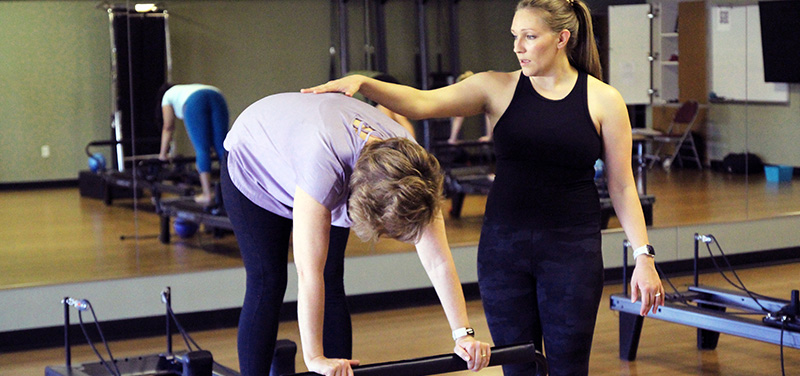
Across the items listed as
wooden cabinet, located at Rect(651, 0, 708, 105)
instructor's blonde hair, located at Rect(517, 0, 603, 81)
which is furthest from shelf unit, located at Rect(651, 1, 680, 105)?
instructor's blonde hair, located at Rect(517, 0, 603, 81)

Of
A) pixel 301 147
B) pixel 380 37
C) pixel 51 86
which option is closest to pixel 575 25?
pixel 301 147

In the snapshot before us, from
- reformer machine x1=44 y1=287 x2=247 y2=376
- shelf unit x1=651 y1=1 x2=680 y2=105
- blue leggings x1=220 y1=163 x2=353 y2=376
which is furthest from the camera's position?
shelf unit x1=651 y1=1 x2=680 y2=105

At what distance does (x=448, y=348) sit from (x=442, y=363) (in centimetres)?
234

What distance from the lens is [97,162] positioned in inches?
185

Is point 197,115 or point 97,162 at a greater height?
point 197,115

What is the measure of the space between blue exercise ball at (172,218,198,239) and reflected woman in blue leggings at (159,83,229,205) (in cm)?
44

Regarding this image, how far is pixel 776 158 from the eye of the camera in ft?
20.0

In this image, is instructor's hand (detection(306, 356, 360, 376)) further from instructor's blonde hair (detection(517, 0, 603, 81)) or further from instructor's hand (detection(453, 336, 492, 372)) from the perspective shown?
instructor's blonde hair (detection(517, 0, 603, 81))

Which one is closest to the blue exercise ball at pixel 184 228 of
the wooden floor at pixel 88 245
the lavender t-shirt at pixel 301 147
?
the wooden floor at pixel 88 245

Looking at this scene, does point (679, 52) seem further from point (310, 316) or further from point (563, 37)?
point (310, 316)

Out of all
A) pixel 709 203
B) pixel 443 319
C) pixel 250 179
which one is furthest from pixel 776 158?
pixel 250 179

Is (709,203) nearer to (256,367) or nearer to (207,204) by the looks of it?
(207,204)

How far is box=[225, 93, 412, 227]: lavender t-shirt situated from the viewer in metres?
1.85

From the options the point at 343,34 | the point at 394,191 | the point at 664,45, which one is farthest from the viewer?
the point at 664,45
